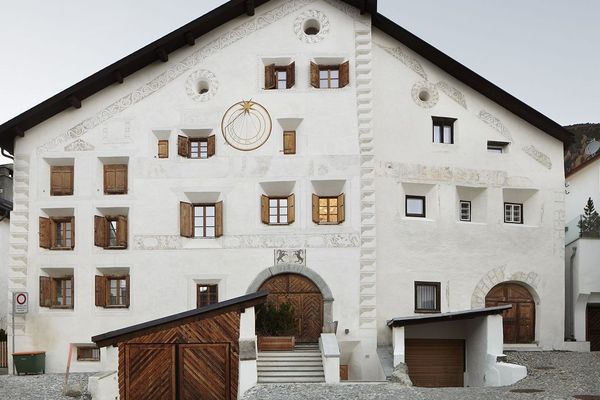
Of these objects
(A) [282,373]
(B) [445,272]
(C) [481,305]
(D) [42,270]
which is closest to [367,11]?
(B) [445,272]

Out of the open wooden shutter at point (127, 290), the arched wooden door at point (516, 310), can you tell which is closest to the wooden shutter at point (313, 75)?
the open wooden shutter at point (127, 290)

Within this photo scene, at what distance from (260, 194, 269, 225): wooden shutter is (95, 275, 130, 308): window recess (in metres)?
4.72

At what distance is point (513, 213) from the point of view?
23.1 m

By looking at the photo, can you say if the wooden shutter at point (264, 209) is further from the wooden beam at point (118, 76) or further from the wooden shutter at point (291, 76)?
the wooden beam at point (118, 76)

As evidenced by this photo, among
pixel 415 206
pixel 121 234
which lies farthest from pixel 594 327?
pixel 121 234

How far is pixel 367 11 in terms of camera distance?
70.8 feet

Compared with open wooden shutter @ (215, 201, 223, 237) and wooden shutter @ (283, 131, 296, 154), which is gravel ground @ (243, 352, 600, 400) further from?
wooden shutter @ (283, 131, 296, 154)

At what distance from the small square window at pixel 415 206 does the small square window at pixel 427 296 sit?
2.29 metres

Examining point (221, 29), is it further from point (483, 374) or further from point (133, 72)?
point (483, 374)

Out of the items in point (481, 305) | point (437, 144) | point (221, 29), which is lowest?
point (481, 305)

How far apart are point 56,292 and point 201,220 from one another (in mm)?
5306

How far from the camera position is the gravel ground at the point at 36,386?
16.4 metres

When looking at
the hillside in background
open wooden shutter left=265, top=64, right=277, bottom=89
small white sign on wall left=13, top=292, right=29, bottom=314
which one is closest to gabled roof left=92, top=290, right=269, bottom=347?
small white sign on wall left=13, top=292, right=29, bottom=314

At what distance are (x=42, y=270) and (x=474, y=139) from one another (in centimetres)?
1486
